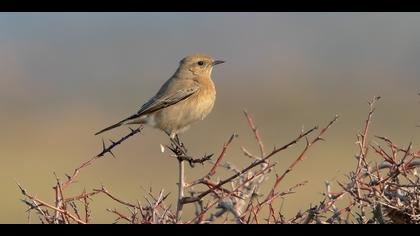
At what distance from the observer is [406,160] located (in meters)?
4.12

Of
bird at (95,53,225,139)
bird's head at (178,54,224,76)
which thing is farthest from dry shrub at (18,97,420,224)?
bird's head at (178,54,224,76)

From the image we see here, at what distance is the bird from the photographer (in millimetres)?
7207

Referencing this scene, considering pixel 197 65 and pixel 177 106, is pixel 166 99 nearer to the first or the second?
pixel 177 106

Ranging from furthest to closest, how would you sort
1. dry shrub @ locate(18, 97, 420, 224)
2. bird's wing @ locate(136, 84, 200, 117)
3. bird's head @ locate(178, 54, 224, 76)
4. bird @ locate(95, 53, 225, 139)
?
1. bird's head @ locate(178, 54, 224, 76)
2. bird's wing @ locate(136, 84, 200, 117)
3. bird @ locate(95, 53, 225, 139)
4. dry shrub @ locate(18, 97, 420, 224)

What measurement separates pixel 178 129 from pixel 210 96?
18.5 inches

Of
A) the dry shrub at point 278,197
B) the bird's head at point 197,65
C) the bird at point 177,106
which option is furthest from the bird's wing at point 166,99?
the dry shrub at point 278,197

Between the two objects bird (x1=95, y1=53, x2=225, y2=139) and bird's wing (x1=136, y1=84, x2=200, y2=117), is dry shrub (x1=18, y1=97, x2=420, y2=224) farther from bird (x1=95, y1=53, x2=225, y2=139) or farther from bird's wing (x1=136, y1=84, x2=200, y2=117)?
bird's wing (x1=136, y1=84, x2=200, y2=117)

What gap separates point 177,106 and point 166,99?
0.15 meters

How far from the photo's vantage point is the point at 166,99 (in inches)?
290

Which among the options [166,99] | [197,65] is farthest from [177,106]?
[197,65]

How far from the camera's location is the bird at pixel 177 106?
7207 mm

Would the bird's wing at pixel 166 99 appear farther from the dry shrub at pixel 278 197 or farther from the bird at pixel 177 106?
the dry shrub at pixel 278 197
